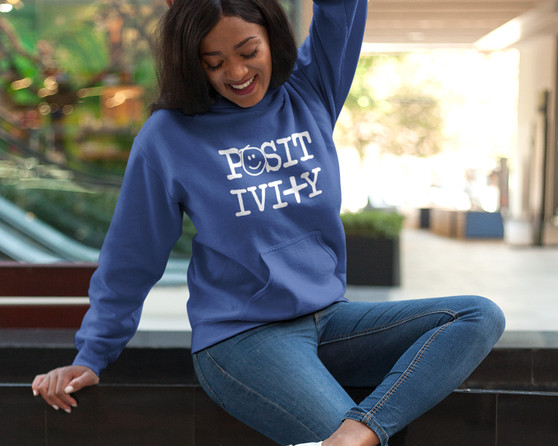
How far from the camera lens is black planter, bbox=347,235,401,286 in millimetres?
5707

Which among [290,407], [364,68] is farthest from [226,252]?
[364,68]

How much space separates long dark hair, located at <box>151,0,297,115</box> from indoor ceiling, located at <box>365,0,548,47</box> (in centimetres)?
871

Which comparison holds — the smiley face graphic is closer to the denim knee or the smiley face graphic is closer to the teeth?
the teeth

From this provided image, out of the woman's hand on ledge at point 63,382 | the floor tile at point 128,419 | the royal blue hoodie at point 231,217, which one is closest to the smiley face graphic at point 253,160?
the royal blue hoodie at point 231,217

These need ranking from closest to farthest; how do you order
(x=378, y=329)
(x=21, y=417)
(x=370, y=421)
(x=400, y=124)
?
(x=370, y=421) → (x=378, y=329) → (x=21, y=417) → (x=400, y=124)

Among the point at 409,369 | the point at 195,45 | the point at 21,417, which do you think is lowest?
the point at 21,417

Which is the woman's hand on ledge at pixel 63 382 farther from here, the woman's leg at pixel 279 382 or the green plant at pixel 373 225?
the green plant at pixel 373 225

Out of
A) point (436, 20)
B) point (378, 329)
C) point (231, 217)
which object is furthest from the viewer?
point (436, 20)

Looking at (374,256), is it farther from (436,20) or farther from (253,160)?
(436,20)

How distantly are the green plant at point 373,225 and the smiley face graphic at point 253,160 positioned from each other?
388cm

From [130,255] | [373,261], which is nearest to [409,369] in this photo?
[130,255]

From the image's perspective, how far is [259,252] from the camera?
1871mm

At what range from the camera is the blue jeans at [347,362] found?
174 centimetres

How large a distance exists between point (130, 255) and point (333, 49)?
813 millimetres
